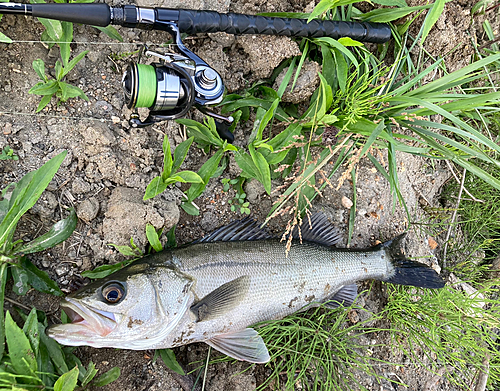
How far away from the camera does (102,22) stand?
2.46 meters

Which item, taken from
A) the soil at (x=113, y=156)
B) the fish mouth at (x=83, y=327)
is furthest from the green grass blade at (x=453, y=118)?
the fish mouth at (x=83, y=327)

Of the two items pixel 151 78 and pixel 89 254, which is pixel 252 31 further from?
pixel 89 254

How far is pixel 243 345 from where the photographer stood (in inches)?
110

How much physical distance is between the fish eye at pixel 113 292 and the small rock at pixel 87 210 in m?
0.66

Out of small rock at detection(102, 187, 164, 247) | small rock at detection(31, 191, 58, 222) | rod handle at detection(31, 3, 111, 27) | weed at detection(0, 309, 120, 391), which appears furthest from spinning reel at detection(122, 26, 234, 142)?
weed at detection(0, 309, 120, 391)

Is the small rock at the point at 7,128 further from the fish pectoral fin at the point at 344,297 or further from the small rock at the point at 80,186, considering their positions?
the fish pectoral fin at the point at 344,297

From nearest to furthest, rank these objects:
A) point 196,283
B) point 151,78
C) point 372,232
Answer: point 151,78
point 196,283
point 372,232

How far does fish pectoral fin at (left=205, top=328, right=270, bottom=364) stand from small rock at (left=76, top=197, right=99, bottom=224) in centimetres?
132

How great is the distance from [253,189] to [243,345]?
1.30 m

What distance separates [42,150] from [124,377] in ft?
6.18

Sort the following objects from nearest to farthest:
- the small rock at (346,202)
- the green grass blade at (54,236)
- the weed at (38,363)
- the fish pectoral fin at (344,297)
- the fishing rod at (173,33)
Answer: the weed at (38,363)
the fishing rod at (173,33)
the green grass blade at (54,236)
the fish pectoral fin at (344,297)
the small rock at (346,202)

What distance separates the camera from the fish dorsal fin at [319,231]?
10.4 feet

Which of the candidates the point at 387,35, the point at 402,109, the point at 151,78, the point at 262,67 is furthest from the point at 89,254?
the point at 387,35

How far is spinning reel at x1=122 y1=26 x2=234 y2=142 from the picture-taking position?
2449 mm
